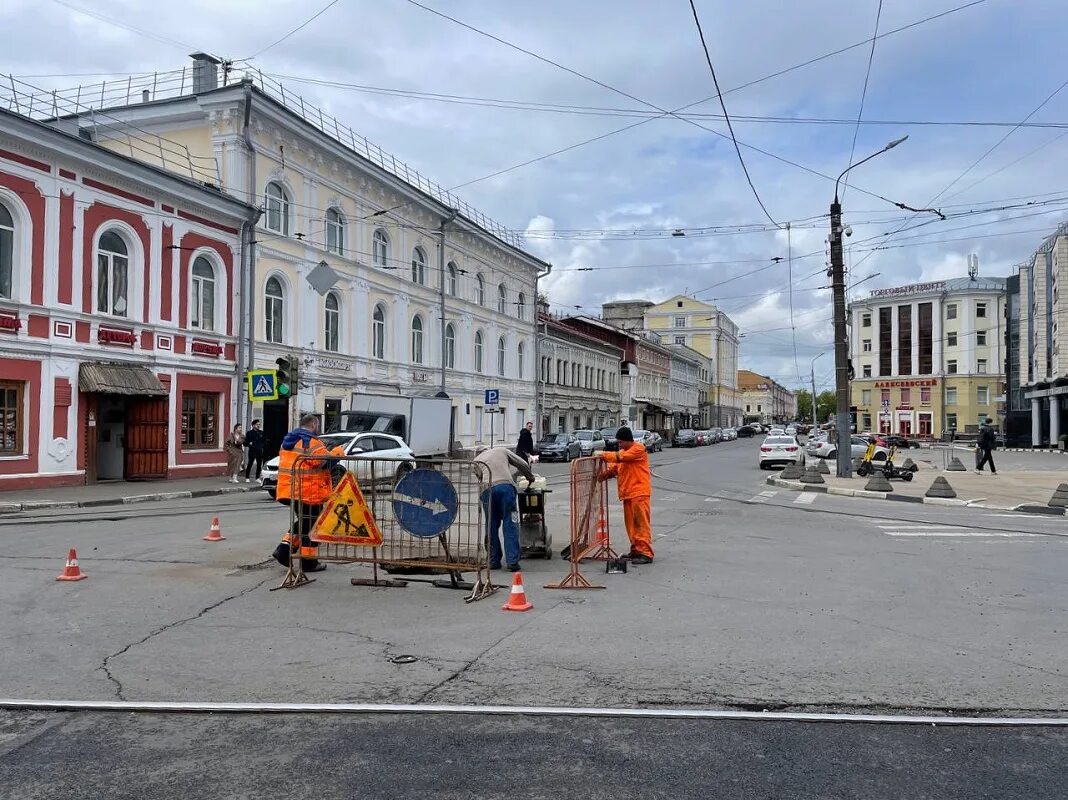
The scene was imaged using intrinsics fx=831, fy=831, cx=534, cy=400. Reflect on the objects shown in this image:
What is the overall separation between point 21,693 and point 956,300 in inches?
3674

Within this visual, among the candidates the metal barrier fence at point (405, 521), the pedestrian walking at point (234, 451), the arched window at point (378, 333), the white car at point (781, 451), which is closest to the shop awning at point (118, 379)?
the pedestrian walking at point (234, 451)

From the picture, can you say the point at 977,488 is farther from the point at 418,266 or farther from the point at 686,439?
the point at 686,439

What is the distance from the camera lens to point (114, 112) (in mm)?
28516

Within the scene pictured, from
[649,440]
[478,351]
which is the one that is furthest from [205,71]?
[649,440]

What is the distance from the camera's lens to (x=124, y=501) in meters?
18.5

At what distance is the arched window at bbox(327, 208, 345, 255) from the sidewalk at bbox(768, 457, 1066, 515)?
59.5ft

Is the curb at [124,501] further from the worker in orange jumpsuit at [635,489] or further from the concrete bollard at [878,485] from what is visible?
the concrete bollard at [878,485]

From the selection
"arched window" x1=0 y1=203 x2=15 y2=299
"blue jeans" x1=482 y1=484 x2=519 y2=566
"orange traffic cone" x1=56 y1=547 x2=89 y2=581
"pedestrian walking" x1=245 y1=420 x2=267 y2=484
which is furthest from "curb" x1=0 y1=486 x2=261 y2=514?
"blue jeans" x1=482 y1=484 x2=519 y2=566

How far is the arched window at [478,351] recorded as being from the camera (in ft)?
147

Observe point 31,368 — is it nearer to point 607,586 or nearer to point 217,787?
point 607,586

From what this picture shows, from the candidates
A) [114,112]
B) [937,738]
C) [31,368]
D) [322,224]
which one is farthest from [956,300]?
[937,738]

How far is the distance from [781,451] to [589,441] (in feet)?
39.8

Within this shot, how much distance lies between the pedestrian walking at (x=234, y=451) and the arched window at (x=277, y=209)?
8.21 m

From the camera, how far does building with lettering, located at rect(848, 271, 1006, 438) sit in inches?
3317
